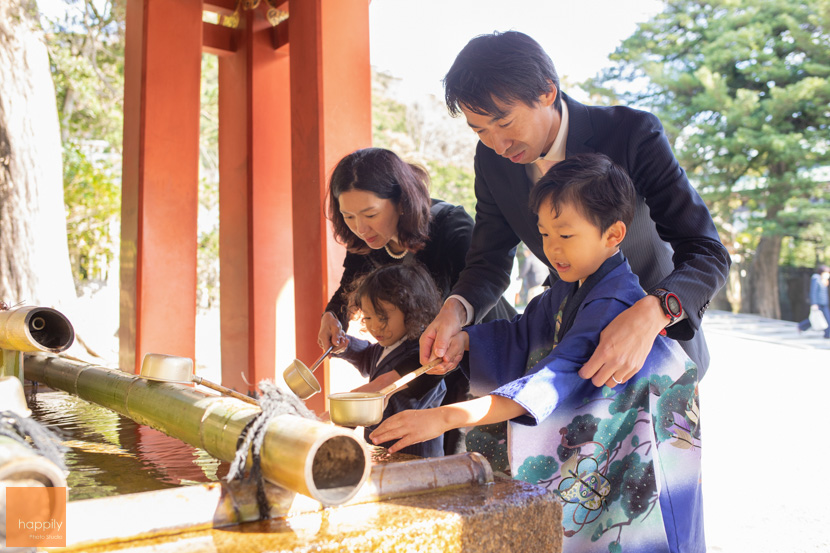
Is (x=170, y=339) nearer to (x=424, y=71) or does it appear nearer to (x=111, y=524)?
(x=111, y=524)

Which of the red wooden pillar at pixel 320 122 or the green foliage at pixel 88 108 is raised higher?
the green foliage at pixel 88 108

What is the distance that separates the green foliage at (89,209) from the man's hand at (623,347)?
1042 centimetres

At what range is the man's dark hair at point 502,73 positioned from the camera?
1715mm

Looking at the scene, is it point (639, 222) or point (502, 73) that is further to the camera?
point (639, 222)

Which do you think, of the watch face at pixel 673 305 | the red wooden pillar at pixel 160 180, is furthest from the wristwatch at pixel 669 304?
the red wooden pillar at pixel 160 180

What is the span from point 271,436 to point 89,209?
11090 mm

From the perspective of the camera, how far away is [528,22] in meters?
27.4

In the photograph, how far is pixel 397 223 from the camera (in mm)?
2422

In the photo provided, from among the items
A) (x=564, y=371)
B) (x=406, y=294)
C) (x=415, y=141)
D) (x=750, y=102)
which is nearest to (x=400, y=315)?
(x=406, y=294)

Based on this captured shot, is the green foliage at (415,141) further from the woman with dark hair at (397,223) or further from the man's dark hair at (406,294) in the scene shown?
the man's dark hair at (406,294)

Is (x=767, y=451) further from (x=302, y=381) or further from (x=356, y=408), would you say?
(x=356, y=408)

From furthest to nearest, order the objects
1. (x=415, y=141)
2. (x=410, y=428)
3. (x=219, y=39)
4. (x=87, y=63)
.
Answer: (x=415, y=141) < (x=87, y=63) < (x=219, y=39) < (x=410, y=428)

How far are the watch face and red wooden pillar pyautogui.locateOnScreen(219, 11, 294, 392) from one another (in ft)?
13.4

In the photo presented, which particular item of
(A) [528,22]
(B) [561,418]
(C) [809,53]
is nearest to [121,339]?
(B) [561,418]
